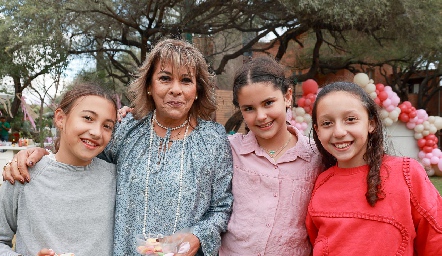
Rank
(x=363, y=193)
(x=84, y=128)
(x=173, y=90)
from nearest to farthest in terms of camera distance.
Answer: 1. (x=363, y=193)
2. (x=84, y=128)
3. (x=173, y=90)

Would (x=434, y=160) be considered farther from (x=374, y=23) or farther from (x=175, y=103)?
(x=175, y=103)

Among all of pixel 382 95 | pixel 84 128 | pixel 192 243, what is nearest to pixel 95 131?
pixel 84 128

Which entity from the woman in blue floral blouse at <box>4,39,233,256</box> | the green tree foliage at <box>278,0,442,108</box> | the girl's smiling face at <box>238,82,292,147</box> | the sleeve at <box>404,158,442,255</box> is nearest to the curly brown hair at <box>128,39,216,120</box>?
the woman in blue floral blouse at <box>4,39,233,256</box>

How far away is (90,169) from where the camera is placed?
2.02 meters

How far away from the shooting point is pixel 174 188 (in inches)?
77.8

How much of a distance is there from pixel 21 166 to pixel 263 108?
1128mm

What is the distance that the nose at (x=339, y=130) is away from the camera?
183 centimetres

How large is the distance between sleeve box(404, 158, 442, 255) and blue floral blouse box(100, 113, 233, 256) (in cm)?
81

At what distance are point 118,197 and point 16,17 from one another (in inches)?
305

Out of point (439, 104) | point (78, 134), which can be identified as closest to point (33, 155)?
point (78, 134)

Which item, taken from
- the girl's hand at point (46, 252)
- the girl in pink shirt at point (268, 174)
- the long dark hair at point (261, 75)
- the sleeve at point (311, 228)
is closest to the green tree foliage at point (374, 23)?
the long dark hair at point (261, 75)

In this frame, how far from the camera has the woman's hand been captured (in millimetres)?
1845

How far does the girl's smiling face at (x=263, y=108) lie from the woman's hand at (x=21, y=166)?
100 centimetres

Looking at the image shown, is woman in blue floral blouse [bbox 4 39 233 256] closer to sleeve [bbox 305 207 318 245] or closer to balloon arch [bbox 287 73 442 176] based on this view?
sleeve [bbox 305 207 318 245]
